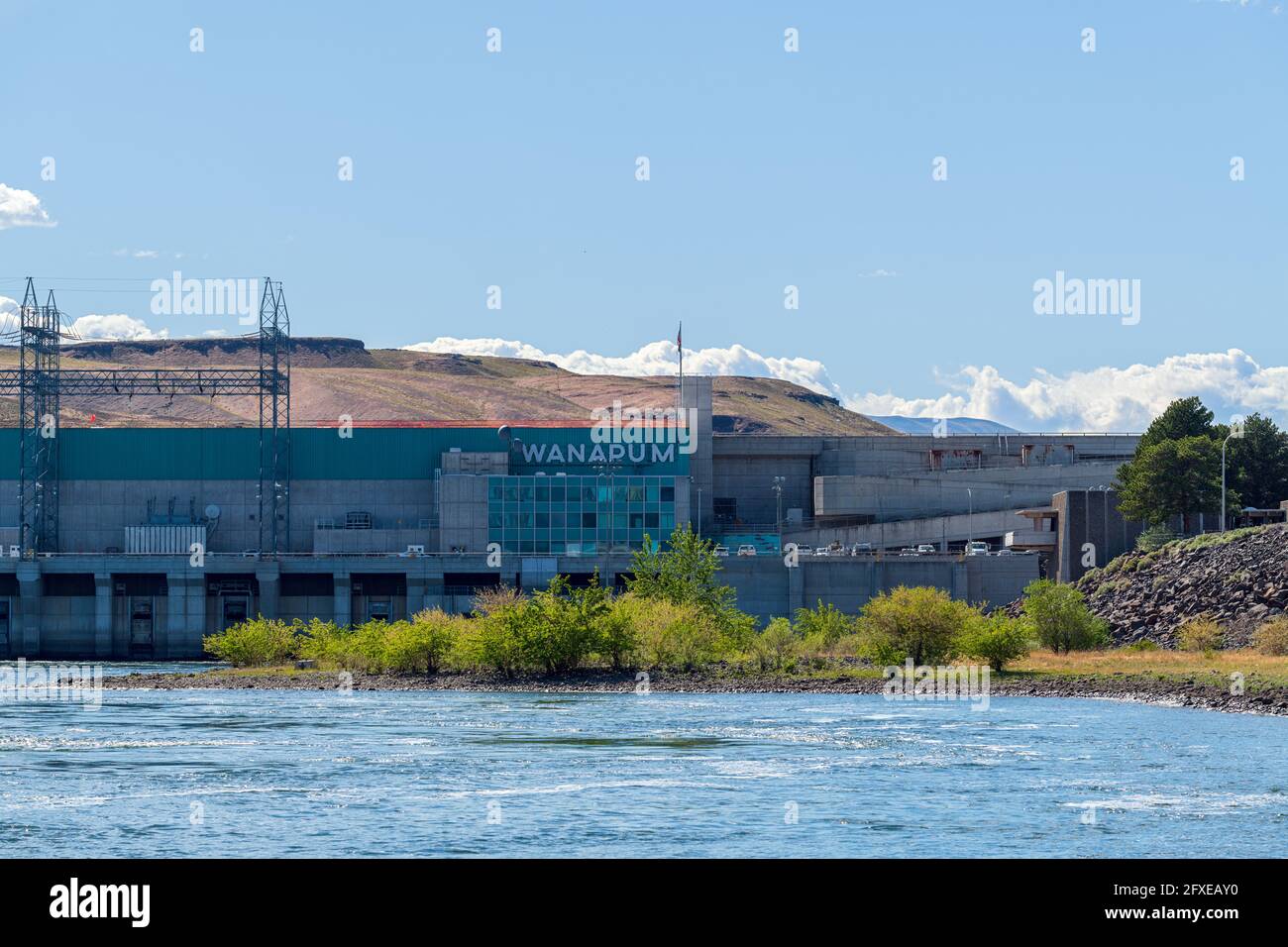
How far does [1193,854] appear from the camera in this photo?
36656mm

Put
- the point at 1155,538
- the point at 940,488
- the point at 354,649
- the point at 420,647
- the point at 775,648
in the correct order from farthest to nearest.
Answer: the point at 940,488, the point at 1155,538, the point at 354,649, the point at 775,648, the point at 420,647

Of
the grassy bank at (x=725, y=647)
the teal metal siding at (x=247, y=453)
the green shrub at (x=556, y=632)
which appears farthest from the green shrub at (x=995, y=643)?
the teal metal siding at (x=247, y=453)

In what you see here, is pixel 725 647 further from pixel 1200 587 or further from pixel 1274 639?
pixel 1200 587

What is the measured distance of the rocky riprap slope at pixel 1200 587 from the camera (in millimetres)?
103312

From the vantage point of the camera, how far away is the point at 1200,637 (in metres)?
98.5

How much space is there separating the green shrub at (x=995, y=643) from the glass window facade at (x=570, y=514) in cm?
6017

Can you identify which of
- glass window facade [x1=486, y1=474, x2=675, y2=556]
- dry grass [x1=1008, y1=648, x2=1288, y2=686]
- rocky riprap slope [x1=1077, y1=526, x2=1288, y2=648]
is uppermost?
glass window facade [x1=486, y1=474, x2=675, y2=556]

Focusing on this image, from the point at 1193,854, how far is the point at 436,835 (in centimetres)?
1683

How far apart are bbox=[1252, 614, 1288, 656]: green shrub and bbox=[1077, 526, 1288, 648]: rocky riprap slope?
12.7 ft

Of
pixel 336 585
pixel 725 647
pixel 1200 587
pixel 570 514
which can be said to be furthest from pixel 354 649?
pixel 1200 587

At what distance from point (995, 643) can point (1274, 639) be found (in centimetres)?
1485

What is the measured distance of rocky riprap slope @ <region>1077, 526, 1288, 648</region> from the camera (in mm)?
103312

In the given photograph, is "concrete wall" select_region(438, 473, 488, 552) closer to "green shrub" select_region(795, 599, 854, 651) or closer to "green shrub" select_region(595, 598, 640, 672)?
"green shrub" select_region(795, 599, 854, 651)

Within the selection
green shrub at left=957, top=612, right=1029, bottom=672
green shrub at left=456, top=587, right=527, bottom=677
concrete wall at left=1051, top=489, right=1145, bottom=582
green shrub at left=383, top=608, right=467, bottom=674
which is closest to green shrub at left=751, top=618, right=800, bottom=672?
green shrub at left=957, top=612, right=1029, bottom=672
